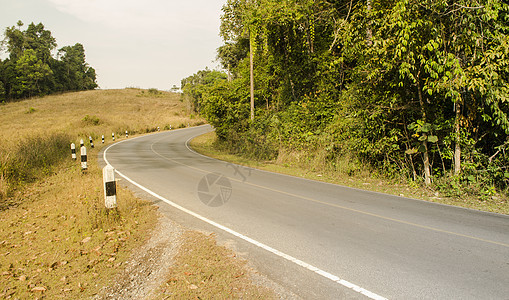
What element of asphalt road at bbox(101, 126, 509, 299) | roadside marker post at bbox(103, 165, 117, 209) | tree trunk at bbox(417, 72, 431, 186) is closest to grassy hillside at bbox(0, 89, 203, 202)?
roadside marker post at bbox(103, 165, 117, 209)

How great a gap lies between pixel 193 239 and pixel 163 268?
927 millimetres

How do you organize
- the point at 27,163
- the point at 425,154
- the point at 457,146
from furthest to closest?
1. the point at 27,163
2. the point at 425,154
3. the point at 457,146

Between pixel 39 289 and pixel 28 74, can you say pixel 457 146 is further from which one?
pixel 28 74

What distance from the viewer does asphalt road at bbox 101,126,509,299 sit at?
11.6 ft

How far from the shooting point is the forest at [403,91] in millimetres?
7578

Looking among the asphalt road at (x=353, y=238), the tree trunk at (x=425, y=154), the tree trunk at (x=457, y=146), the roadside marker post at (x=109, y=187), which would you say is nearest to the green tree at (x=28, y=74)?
the asphalt road at (x=353, y=238)

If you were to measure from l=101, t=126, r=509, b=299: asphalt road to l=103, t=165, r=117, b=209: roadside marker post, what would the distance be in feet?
3.88

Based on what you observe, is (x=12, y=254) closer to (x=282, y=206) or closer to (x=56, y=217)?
(x=56, y=217)

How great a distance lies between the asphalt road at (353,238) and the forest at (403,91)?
2.57m

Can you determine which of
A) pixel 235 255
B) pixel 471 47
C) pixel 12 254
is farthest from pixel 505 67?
pixel 12 254

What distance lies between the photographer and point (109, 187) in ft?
20.3

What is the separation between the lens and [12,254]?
4.78m

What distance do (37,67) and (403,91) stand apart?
91895mm

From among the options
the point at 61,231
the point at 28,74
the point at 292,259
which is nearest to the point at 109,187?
the point at 61,231
